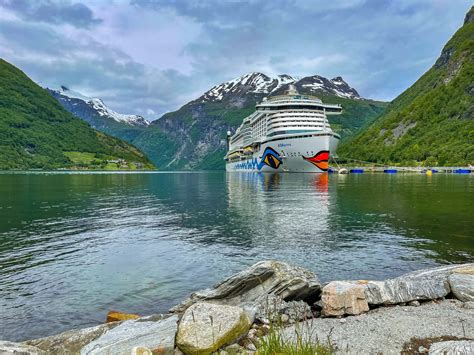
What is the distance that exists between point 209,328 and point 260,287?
11.2 feet

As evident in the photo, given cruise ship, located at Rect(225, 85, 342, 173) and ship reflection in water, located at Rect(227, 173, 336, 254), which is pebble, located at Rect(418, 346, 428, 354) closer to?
ship reflection in water, located at Rect(227, 173, 336, 254)

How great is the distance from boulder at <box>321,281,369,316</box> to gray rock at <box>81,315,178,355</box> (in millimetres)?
4367

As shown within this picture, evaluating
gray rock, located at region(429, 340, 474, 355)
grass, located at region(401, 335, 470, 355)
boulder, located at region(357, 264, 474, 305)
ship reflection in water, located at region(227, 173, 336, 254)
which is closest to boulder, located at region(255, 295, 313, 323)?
boulder, located at region(357, 264, 474, 305)

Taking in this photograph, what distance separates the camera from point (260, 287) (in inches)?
468

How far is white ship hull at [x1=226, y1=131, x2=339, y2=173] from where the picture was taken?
118 meters

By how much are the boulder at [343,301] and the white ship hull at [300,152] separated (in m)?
110

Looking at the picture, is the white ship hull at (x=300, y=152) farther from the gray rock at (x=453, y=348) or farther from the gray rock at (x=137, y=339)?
the gray rock at (x=453, y=348)

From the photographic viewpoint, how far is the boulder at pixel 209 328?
8.45 metres

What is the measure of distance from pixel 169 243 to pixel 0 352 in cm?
1538

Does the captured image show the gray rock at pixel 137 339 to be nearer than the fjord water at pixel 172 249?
Yes

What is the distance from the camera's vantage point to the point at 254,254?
2002 centimetres

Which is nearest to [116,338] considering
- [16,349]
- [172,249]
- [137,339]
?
[137,339]

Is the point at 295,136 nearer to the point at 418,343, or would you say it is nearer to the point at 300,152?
the point at 300,152

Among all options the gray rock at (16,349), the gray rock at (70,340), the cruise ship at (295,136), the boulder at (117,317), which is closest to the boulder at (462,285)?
the boulder at (117,317)
